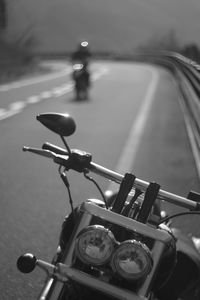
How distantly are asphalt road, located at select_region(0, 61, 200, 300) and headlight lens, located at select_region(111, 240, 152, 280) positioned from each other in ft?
5.56

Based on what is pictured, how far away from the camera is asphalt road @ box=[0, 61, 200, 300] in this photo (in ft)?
17.6

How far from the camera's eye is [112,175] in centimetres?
321

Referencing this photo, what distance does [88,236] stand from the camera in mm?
2811

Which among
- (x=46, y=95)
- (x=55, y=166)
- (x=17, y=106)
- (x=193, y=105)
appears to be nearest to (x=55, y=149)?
(x=55, y=166)

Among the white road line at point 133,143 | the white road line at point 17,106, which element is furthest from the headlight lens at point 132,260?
the white road line at point 17,106

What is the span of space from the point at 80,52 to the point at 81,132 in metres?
6.10

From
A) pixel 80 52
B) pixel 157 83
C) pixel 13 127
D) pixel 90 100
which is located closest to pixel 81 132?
pixel 13 127

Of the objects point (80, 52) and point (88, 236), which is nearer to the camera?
point (88, 236)

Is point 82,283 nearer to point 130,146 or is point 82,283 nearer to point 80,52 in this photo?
point 130,146

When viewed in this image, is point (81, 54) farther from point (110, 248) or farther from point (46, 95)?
point (110, 248)

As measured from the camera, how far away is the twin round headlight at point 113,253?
109 inches

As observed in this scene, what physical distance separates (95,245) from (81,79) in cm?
1628

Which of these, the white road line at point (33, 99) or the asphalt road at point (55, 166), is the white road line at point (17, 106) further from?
the white road line at point (33, 99)

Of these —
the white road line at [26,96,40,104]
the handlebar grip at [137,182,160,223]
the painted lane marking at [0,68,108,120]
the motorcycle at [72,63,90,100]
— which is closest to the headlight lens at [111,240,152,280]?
the handlebar grip at [137,182,160,223]
